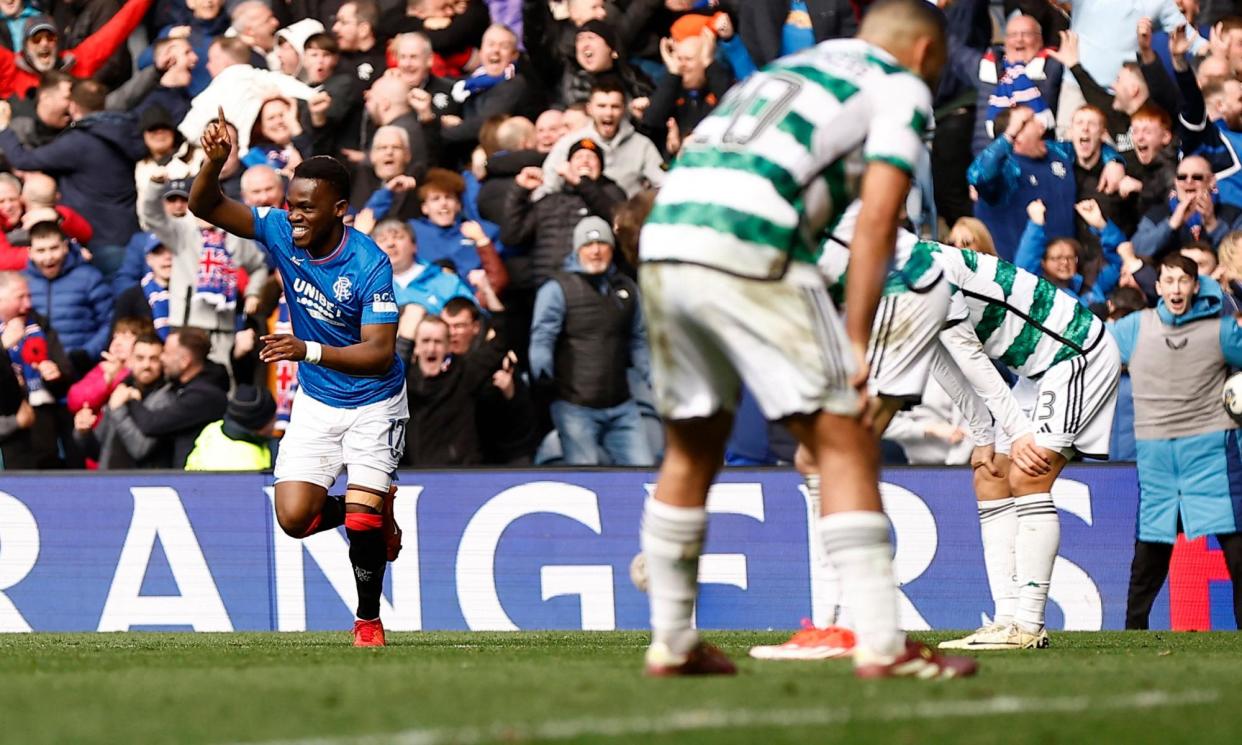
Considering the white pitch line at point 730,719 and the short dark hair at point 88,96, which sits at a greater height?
the short dark hair at point 88,96

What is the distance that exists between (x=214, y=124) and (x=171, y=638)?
3711 mm

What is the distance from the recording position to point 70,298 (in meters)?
15.9

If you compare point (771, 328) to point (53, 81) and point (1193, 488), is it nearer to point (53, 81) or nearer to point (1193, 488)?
point (1193, 488)

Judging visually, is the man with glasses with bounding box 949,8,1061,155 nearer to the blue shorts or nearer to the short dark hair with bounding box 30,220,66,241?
the blue shorts

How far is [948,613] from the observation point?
1323 cm

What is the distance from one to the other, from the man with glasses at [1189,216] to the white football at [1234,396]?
7.21 ft

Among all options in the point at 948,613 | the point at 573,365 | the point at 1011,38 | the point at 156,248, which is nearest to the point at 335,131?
the point at 156,248

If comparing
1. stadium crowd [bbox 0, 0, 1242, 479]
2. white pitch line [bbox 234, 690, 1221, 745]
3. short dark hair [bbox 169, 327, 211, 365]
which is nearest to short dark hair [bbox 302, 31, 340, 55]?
→ stadium crowd [bbox 0, 0, 1242, 479]

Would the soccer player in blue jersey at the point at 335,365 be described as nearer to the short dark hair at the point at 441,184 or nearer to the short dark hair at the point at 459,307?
the short dark hair at the point at 459,307

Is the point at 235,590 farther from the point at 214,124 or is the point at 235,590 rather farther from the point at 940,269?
the point at 940,269

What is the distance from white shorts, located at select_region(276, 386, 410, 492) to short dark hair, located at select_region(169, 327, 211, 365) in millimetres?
3858

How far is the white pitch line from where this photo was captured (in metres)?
4.80

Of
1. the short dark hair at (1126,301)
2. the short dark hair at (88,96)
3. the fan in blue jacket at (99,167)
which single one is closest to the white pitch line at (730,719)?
the short dark hair at (1126,301)

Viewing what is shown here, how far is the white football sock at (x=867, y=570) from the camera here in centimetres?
603
